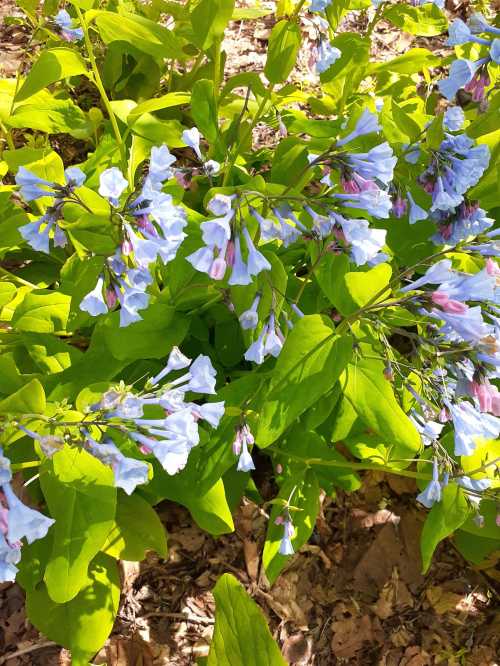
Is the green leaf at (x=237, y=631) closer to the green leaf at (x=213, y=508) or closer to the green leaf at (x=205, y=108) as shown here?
the green leaf at (x=213, y=508)

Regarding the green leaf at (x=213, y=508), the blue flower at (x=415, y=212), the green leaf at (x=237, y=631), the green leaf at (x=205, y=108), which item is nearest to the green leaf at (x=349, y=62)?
the green leaf at (x=205, y=108)

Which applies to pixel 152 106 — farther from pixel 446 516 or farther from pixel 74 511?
pixel 446 516

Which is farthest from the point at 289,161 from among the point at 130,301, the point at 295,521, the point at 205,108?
the point at 295,521

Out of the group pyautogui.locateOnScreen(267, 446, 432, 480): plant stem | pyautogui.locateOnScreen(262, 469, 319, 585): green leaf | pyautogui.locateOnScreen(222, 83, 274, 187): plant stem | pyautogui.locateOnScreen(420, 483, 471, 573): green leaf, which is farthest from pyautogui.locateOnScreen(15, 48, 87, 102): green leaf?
pyautogui.locateOnScreen(420, 483, 471, 573): green leaf

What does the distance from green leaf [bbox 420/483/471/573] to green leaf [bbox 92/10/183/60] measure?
7.66 feet

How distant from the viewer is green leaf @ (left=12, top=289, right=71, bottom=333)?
2619 millimetres

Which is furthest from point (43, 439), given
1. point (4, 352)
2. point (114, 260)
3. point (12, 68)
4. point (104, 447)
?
point (12, 68)

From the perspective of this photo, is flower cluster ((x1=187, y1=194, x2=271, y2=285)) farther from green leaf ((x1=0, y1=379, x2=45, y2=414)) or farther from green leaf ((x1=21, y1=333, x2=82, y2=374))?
green leaf ((x1=21, y1=333, x2=82, y2=374))

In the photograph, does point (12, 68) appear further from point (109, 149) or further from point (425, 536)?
point (425, 536)

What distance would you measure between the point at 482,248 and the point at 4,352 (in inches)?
82.4

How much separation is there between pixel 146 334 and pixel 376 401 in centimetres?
95

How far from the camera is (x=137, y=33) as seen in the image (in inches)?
115

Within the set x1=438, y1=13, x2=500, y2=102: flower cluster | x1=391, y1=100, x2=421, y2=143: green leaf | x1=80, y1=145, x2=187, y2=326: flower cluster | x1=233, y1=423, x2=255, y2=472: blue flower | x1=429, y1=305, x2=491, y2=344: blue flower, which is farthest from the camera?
x1=391, y1=100, x2=421, y2=143: green leaf

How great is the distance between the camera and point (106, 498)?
6.97 ft
